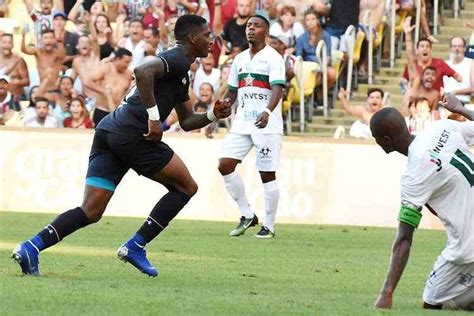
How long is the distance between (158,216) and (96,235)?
17.6 feet

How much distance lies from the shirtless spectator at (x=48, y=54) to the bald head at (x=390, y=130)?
55.4 ft

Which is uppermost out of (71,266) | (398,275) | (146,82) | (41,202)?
(146,82)

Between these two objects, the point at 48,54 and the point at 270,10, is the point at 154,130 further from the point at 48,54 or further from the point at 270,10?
the point at 48,54

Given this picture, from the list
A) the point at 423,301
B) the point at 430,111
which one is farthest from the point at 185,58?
the point at 430,111

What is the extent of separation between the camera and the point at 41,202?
2161 centimetres

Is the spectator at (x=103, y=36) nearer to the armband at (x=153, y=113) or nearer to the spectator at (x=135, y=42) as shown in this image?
the spectator at (x=135, y=42)

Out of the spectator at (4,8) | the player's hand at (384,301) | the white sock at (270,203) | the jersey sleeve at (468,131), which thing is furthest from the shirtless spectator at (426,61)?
the player's hand at (384,301)

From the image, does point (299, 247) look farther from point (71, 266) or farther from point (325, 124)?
point (325, 124)

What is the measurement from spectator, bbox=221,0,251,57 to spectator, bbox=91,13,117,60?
206 centimetres

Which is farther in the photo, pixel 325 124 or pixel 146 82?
pixel 325 124

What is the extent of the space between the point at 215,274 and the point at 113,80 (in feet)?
42.2

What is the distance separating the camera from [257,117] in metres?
17.5

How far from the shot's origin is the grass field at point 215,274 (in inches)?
389

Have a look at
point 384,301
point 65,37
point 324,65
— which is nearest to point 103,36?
point 65,37
